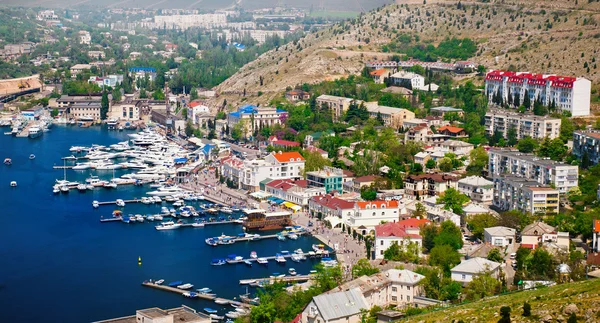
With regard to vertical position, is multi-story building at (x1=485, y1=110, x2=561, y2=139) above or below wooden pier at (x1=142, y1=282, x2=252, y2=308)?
above

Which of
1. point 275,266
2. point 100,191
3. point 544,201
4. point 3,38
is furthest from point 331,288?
point 3,38

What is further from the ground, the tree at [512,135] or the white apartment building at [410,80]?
the white apartment building at [410,80]

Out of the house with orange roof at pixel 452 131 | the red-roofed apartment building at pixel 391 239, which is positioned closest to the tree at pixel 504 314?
the red-roofed apartment building at pixel 391 239

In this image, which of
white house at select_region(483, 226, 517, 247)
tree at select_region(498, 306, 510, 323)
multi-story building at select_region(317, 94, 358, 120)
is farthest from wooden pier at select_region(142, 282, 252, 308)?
multi-story building at select_region(317, 94, 358, 120)

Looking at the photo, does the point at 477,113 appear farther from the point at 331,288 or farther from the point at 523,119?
the point at 331,288

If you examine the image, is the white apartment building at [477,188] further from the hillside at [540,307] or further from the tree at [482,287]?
the hillside at [540,307]

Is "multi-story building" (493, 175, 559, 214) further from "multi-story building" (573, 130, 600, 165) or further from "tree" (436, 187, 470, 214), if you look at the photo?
"multi-story building" (573, 130, 600, 165)
